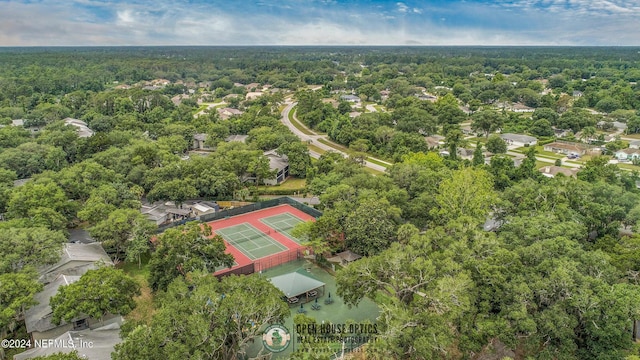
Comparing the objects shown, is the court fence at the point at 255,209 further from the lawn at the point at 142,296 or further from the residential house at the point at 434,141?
the residential house at the point at 434,141

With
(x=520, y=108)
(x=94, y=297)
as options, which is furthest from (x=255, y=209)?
(x=520, y=108)

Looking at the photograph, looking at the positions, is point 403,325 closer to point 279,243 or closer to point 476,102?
point 279,243

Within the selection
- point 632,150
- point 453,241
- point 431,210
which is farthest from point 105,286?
point 632,150

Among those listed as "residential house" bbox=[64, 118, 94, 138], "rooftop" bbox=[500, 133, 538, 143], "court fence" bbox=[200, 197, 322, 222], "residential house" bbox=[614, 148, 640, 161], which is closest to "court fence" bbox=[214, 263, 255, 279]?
"court fence" bbox=[200, 197, 322, 222]

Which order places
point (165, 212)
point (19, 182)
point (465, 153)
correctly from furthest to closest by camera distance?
point (465, 153) → point (19, 182) → point (165, 212)

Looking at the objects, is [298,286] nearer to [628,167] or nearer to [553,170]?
[553,170]

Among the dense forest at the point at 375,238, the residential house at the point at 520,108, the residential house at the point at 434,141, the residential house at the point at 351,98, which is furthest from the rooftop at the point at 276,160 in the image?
the residential house at the point at 520,108

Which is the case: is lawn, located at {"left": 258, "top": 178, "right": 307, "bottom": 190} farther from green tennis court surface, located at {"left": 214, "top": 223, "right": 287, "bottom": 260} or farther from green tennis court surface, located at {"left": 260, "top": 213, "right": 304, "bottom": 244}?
green tennis court surface, located at {"left": 214, "top": 223, "right": 287, "bottom": 260}
